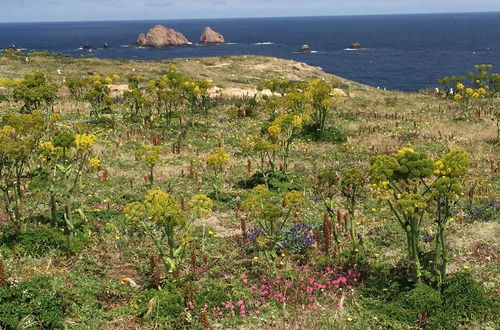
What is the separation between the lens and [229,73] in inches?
2298

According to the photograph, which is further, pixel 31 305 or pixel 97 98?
pixel 97 98

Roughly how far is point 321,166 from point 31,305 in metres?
12.3

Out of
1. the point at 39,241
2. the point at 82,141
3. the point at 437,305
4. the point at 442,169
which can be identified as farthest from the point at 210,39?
the point at 437,305

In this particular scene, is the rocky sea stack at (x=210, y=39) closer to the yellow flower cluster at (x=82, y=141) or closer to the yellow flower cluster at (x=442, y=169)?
the yellow flower cluster at (x=82, y=141)

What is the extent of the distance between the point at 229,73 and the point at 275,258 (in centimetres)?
5035

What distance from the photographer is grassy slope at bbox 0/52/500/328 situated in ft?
32.4

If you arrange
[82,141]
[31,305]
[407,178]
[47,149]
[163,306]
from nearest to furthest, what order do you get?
[31,305], [163,306], [407,178], [82,141], [47,149]

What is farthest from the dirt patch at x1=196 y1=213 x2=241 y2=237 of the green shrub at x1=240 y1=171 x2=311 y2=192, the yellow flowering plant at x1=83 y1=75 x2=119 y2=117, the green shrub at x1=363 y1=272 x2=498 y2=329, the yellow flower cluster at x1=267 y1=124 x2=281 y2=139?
the yellow flowering plant at x1=83 y1=75 x2=119 y2=117

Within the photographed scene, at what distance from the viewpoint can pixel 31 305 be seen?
809 cm

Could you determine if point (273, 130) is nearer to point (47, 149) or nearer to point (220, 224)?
point (220, 224)

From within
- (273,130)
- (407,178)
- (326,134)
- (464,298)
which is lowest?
(464,298)

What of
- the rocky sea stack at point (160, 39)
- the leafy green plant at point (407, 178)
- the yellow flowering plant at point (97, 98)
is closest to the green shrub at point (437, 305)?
the leafy green plant at point (407, 178)

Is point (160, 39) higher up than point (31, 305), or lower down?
higher up

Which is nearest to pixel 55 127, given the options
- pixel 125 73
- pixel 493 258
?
pixel 493 258
